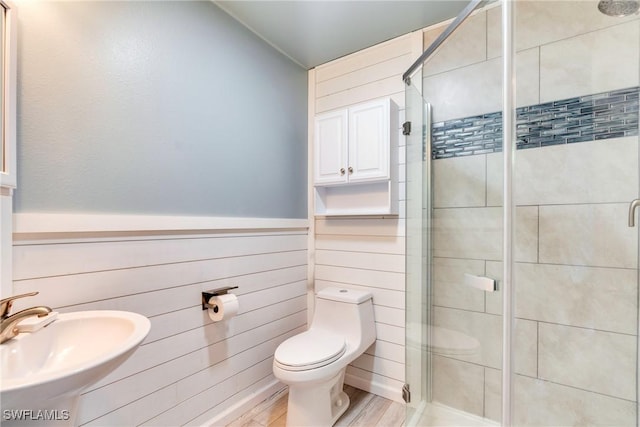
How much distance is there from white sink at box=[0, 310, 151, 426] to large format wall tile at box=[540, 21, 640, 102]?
2.00 metres

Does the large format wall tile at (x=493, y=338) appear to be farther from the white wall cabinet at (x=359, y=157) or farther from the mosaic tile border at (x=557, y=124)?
the mosaic tile border at (x=557, y=124)

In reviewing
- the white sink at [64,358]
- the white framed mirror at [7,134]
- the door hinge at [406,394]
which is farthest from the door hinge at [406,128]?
the white framed mirror at [7,134]

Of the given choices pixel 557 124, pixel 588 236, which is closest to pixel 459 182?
pixel 557 124

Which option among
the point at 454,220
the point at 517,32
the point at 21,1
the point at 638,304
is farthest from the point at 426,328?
the point at 21,1

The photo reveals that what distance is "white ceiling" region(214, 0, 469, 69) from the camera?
1.65 metres

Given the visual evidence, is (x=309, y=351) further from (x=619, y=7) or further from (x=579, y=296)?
(x=619, y=7)

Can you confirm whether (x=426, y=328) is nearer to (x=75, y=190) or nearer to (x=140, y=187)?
(x=140, y=187)

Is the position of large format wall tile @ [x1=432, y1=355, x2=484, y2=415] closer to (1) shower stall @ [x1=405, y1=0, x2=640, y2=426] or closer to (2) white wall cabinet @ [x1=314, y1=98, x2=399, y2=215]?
(1) shower stall @ [x1=405, y1=0, x2=640, y2=426]

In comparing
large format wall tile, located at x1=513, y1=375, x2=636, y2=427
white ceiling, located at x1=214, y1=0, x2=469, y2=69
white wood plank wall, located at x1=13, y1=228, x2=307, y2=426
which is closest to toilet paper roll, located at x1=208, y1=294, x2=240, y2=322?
white wood plank wall, located at x1=13, y1=228, x2=307, y2=426

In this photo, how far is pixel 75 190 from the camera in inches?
44.6

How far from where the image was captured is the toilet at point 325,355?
4.82ft

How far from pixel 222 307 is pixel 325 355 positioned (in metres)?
0.58

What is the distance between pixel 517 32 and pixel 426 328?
1.60 meters

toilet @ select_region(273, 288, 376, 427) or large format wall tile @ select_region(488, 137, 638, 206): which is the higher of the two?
large format wall tile @ select_region(488, 137, 638, 206)
